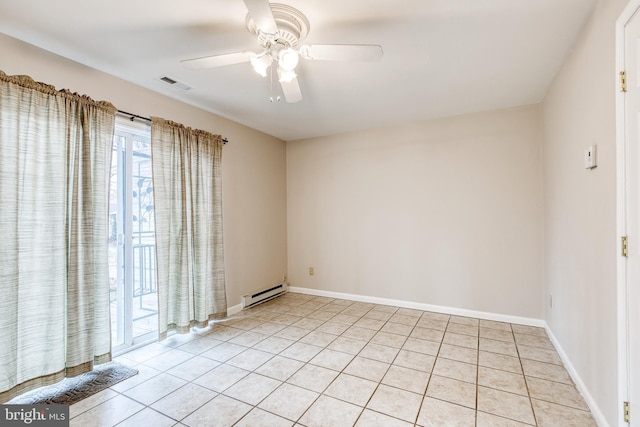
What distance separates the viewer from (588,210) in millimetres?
1837

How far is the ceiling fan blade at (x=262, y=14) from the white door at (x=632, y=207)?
1.63 meters

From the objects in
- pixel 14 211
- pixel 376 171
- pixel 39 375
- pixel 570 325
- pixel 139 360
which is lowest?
pixel 139 360

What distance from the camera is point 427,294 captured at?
3.75 metres

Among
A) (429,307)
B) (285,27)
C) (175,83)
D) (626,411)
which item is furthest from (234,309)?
(626,411)

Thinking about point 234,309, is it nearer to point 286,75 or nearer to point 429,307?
point 429,307

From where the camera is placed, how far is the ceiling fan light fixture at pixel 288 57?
5.47 feet

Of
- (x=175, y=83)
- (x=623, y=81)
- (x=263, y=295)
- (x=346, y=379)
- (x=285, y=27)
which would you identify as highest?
(x=175, y=83)

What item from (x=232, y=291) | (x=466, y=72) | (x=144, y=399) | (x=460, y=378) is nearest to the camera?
(x=144, y=399)

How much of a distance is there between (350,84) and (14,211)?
2676 mm

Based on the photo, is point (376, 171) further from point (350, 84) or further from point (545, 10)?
point (545, 10)

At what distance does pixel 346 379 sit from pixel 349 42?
8.14 feet

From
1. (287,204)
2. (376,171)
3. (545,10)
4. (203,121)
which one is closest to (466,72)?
(545,10)

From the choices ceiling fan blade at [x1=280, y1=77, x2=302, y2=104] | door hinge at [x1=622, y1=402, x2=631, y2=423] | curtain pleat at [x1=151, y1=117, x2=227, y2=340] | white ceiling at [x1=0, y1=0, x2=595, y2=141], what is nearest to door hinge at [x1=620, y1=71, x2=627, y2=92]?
white ceiling at [x1=0, y1=0, x2=595, y2=141]

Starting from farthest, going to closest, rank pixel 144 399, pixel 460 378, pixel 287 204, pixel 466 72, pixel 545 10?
pixel 287 204
pixel 466 72
pixel 460 378
pixel 144 399
pixel 545 10
